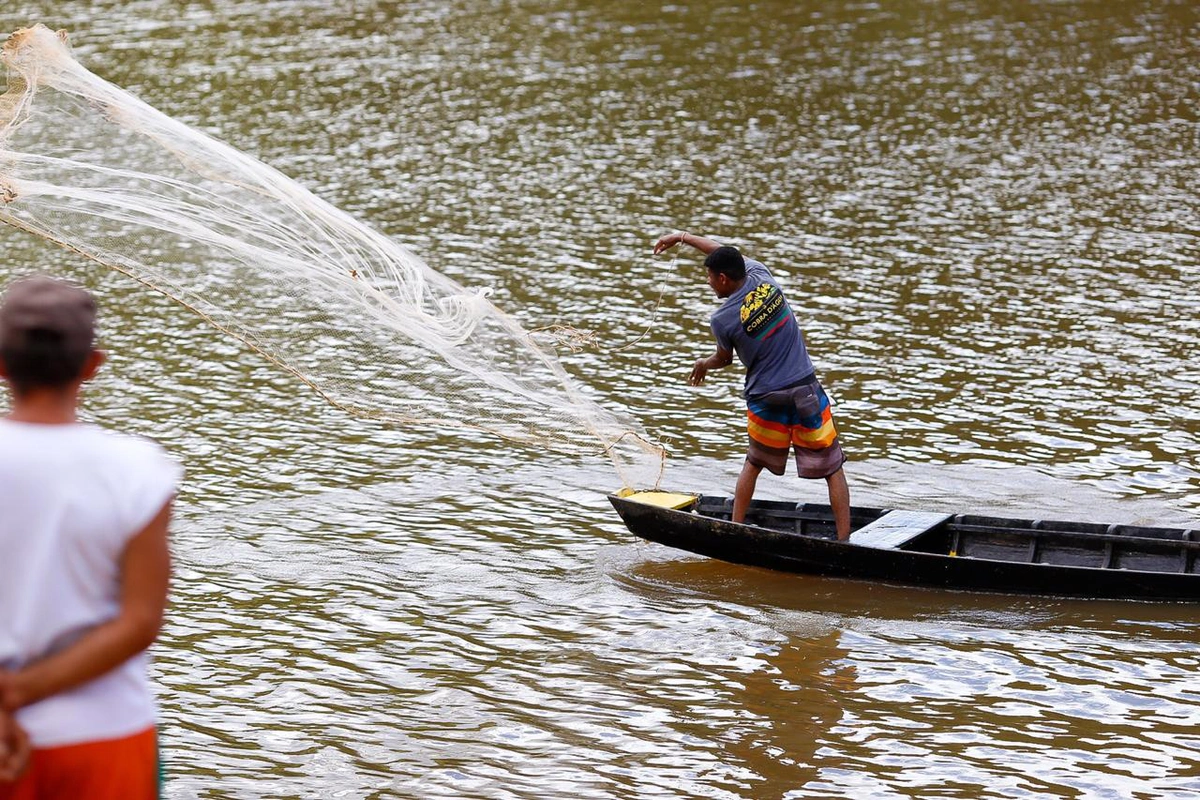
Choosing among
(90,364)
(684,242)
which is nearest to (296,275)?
(684,242)

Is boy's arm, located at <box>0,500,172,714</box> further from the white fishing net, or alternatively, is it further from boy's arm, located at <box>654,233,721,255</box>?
boy's arm, located at <box>654,233,721,255</box>

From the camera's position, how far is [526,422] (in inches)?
376

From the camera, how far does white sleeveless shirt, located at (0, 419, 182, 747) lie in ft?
11.3

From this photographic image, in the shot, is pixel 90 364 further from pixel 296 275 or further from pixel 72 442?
pixel 296 275

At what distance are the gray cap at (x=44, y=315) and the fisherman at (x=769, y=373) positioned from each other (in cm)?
580

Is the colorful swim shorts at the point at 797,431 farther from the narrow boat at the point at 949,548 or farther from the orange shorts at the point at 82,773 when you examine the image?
the orange shorts at the point at 82,773

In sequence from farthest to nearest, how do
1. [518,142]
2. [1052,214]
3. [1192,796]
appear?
[518,142] → [1052,214] → [1192,796]

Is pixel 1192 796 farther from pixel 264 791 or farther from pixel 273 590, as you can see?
pixel 273 590

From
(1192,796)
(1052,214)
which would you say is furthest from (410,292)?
(1052,214)

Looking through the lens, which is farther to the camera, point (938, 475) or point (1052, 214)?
point (1052, 214)

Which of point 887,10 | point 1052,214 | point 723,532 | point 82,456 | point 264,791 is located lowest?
point 264,791

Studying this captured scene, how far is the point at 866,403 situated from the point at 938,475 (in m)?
1.72

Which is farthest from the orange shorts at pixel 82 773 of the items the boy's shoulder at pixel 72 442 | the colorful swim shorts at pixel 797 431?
the colorful swim shorts at pixel 797 431

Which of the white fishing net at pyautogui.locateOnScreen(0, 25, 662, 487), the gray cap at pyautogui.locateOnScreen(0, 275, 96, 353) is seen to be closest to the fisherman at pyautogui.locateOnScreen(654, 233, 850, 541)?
the white fishing net at pyautogui.locateOnScreen(0, 25, 662, 487)
